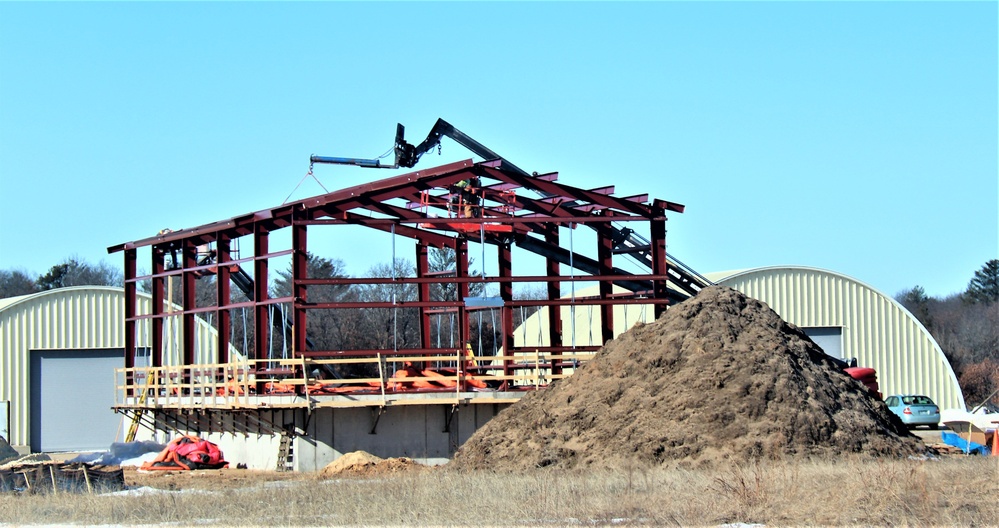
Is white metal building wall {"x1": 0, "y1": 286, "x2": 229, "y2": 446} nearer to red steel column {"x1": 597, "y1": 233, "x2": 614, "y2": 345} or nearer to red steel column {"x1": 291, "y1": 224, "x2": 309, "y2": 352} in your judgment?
red steel column {"x1": 291, "y1": 224, "x2": 309, "y2": 352}

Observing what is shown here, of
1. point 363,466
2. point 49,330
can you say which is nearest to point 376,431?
point 363,466

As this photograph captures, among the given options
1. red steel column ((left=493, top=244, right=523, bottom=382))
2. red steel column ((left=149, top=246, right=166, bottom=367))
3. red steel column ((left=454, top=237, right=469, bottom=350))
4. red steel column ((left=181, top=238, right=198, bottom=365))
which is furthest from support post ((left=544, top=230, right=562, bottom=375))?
red steel column ((left=149, top=246, right=166, bottom=367))

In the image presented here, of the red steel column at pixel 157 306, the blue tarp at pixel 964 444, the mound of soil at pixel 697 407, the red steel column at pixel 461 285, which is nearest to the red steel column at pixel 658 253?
the red steel column at pixel 461 285

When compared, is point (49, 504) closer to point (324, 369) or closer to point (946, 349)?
point (324, 369)

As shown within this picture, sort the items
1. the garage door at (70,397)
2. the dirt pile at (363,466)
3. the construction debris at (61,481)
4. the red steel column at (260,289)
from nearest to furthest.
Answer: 1. the construction debris at (61,481)
2. the dirt pile at (363,466)
3. the red steel column at (260,289)
4. the garage door at (70,397)

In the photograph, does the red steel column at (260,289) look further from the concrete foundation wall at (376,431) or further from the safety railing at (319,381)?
the concrete foundation wall at (376,431)

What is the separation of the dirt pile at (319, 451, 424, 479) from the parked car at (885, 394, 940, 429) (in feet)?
79.7

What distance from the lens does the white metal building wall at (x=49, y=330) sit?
45562 mm

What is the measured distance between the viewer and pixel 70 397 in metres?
46.3

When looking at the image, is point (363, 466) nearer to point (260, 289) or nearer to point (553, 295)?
point (260, 289)

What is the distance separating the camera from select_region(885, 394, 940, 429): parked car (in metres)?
46.1

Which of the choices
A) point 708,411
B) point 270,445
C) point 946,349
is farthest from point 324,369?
point 946,349

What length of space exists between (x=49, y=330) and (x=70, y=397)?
2.56 meters

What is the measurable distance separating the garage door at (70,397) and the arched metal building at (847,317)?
1603cm
